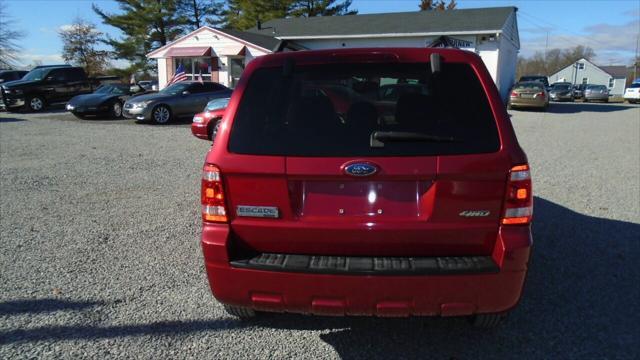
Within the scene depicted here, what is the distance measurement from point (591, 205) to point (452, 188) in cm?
471

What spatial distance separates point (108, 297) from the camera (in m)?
3.59

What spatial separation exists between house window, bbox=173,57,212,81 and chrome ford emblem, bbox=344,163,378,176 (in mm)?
26448

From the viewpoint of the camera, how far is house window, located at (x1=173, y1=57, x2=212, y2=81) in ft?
90.2

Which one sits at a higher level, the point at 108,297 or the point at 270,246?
the point at 270,246

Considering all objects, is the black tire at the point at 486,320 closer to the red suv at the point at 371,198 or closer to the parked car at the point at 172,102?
the red suv at the point at 371,198

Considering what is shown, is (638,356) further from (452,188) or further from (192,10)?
(192,10)

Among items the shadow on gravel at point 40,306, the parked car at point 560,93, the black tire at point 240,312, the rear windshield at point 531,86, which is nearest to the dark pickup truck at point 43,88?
the shadow on gravel at point 40,306

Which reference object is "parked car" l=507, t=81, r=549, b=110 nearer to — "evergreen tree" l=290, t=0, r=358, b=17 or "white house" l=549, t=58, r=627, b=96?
"evergreen tree" l=290, t=0, r=358, b=17

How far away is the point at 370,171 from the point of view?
96.0 inches

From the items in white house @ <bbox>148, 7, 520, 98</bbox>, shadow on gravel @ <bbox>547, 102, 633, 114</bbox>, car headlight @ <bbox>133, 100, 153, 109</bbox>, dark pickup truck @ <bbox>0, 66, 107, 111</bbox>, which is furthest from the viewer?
shadow on gravel @ <bbox>547, 102, 633, 114</bbox>

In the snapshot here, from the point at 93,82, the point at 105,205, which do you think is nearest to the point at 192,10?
the point at 93,82

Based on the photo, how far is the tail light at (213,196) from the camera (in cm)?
262

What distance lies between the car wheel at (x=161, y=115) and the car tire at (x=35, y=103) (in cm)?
816

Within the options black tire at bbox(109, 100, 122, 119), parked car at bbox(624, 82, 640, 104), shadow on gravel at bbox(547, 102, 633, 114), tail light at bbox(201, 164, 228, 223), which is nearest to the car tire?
black tire at bbox(109, 100, 122, 119)
